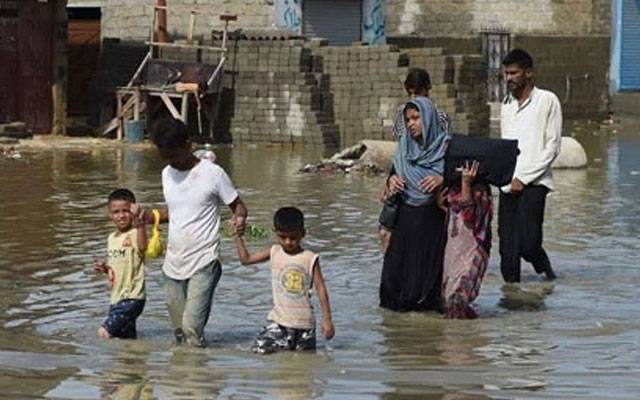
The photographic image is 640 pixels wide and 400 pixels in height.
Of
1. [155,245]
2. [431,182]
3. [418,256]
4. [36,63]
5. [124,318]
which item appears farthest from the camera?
[36,63]

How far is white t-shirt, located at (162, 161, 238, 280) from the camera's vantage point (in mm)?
9055

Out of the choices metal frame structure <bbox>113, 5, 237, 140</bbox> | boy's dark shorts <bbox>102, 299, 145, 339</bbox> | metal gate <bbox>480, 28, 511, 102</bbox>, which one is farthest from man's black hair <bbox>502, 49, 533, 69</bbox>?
metal gate <bbox>480, 28, 511, 102</bbox>

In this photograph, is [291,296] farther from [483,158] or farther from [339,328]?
[483,158]

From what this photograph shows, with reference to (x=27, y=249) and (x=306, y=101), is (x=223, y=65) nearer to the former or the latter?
(x=306, y=101)

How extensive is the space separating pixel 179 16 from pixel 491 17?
6.75m

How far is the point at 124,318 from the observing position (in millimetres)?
9375

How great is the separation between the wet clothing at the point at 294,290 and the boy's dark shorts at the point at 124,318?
84 cm

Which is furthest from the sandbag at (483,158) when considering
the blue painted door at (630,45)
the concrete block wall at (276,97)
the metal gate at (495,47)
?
the blue painted door at (630,45)

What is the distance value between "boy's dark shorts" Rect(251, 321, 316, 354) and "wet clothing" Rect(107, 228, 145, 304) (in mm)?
788

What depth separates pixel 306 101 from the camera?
89.6 ft

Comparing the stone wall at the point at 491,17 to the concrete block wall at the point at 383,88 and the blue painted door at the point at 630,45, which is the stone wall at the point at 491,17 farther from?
the concrete block wall at the point at 383,88

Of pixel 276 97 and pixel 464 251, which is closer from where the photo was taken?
pixel 464 251

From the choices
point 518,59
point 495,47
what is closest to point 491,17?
point 495,47

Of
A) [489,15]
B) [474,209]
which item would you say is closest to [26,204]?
[474,209]
